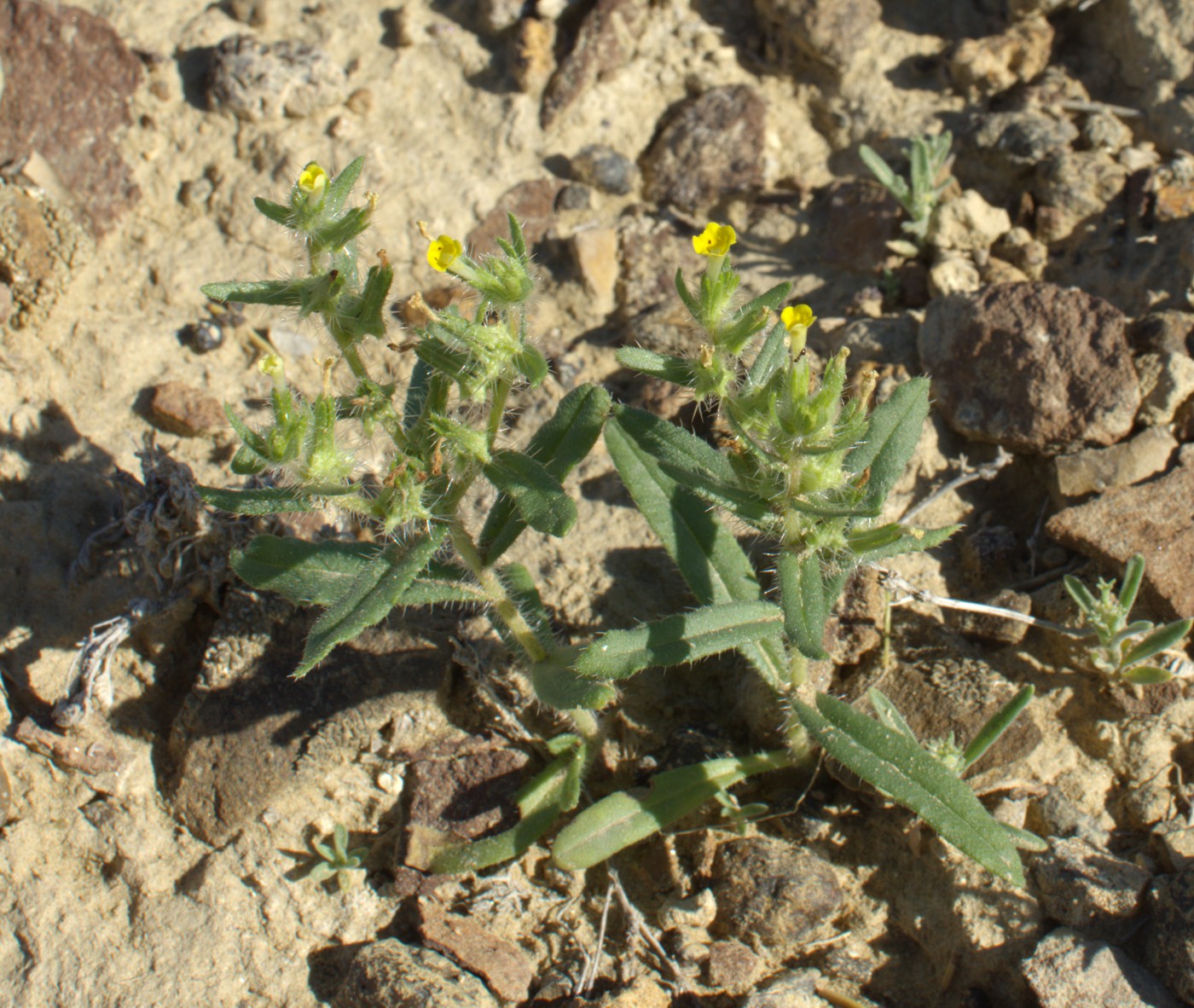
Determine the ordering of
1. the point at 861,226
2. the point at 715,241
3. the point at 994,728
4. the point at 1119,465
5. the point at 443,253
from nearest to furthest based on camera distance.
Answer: the point at 443,253 < the point at 715,241 < the point at 994,728 < the point at 1119,465 < the point at 861,226

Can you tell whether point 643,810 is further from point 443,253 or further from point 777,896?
point 443,253

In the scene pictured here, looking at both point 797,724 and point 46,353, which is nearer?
point 797,724

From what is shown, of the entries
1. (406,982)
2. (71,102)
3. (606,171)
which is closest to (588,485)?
(606,171)

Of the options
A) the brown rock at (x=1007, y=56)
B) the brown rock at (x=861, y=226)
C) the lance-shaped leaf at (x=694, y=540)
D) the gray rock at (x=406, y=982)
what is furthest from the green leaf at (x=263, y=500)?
the brown rock at (x=1007, y=56)

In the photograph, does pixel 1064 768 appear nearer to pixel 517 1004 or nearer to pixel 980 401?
pixel 980 401

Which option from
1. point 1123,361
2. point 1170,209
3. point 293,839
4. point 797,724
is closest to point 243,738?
point 293,839

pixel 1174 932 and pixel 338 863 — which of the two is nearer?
pixel 1174 932
